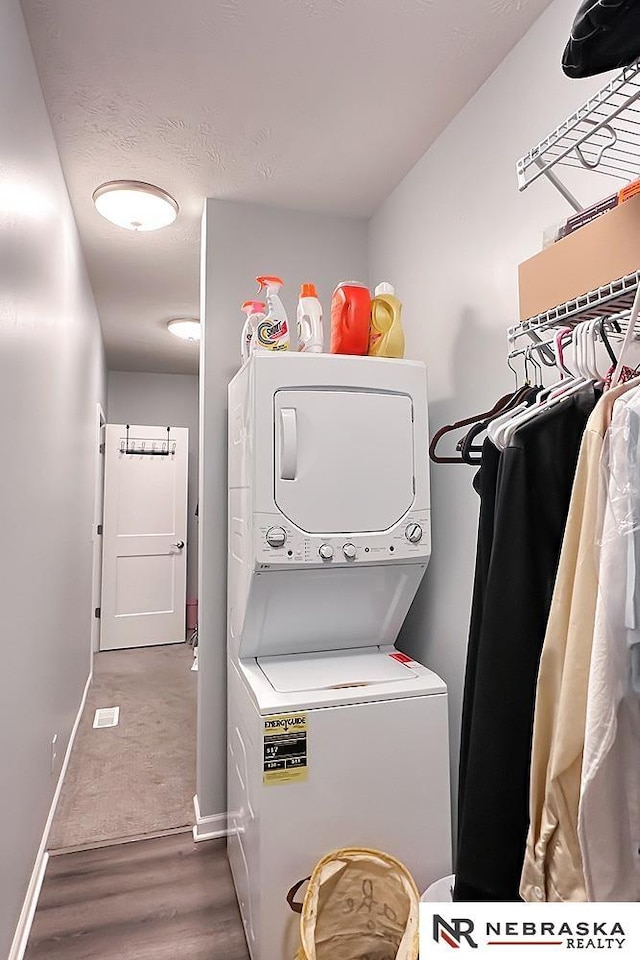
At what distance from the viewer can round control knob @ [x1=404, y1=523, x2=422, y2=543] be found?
1.92 meters

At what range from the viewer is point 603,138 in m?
1.42

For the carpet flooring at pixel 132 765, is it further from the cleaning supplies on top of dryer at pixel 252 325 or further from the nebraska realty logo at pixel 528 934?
the nebraska realty logo at pixel 528 934

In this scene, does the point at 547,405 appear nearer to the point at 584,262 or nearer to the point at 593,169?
the point at 584,262

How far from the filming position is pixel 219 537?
2.54 m

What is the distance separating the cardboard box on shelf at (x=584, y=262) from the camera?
947 mm

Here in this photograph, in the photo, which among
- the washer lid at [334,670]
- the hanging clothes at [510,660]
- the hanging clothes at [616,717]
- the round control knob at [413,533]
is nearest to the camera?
the hanging clothes at [616,717]

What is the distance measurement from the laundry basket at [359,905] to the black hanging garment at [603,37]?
177 cm

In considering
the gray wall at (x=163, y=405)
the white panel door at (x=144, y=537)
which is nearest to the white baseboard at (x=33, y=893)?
the white panel door at (x=144, y=537)

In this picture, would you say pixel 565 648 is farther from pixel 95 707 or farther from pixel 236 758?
pixel 95 707

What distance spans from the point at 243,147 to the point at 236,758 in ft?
7.40

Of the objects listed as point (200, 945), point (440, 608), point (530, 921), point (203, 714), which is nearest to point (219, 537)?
point (203, 714)

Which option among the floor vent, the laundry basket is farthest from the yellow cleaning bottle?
the floor vent

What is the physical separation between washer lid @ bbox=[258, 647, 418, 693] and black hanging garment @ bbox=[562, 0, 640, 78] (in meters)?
1.51

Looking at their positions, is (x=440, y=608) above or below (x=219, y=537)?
below
